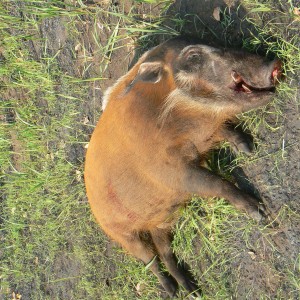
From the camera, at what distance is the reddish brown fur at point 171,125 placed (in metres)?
3.65

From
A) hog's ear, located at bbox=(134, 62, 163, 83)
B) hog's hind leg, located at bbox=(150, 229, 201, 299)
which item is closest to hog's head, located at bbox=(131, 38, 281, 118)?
hog's ear, located at bbox=(134, 62, 163, 83)

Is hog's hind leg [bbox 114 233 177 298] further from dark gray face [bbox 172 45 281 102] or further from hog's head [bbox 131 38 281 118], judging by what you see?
dark gray face [bbox 172 45 281 102]

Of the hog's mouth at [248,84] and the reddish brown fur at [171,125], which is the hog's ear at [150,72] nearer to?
the reddish brown fur at [171,125]

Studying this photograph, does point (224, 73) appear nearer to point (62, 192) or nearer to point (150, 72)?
point (150, 72)

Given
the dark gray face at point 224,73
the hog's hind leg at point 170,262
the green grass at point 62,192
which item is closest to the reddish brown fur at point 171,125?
the dark gray face at point 224,73

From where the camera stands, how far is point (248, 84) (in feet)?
11.9

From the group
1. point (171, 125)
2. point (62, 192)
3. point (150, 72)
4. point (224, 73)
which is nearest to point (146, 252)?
point (62, 192)

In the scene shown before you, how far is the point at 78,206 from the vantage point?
A: 5.24 m

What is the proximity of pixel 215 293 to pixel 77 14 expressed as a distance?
10.3ft

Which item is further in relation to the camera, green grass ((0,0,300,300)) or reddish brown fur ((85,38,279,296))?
green grass ((0,0,300,300))

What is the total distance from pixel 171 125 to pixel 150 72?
45 cm

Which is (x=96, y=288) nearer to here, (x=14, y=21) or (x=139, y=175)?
(x=139, y=175)

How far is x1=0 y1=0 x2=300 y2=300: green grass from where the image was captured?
4.39 m

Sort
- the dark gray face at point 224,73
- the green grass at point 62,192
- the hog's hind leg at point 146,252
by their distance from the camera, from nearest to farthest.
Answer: the dark gray face at point 224,73, the green grass at point 62,192, the hog's hind leg at point 146,252
